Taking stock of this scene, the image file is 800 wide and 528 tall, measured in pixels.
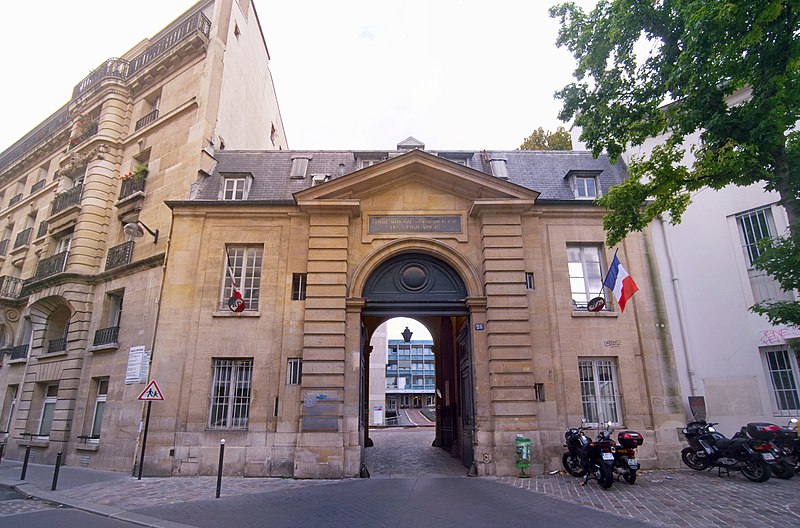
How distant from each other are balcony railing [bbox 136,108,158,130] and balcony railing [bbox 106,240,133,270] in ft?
17.3

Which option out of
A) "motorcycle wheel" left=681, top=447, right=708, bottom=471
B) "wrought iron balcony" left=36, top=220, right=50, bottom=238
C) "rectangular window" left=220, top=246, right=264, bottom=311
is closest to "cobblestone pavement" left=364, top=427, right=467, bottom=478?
"motorcycle wheel" left=681, top=447, right=708, bottom=471

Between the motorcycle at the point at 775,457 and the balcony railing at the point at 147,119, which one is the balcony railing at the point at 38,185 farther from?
the motorcycle at the point at 775,457

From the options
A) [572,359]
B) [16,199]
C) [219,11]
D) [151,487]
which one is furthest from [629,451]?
[16,199]

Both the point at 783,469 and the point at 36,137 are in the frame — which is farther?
the point at 36,137

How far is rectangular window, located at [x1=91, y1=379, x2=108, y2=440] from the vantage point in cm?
1457

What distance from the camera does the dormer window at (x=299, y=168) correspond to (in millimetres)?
14977

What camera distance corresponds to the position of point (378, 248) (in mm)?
13328

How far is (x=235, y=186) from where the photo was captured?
48.1 feet

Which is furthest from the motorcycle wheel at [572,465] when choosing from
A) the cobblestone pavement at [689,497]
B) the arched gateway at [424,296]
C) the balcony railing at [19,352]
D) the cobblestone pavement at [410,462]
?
the balcony railing at [19,352]

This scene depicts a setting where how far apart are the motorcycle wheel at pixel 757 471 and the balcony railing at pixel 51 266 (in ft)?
72.4

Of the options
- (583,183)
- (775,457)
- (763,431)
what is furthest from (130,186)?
(763,431)

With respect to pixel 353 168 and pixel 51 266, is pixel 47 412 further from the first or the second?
pixel 353 168

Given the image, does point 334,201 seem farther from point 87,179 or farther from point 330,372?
point 87,179

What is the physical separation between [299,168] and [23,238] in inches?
637
